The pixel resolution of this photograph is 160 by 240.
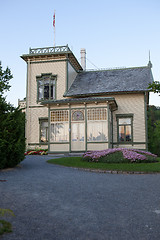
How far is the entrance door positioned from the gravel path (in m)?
10.8

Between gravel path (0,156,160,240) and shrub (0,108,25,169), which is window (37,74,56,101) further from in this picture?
gravel path (0,156,160,240)

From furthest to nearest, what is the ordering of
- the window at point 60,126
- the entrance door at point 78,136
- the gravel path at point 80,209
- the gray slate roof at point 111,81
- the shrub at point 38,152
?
the gray slate roof at point 111,81
the shrub at point 38,152
the window at point 60,126
the entrance door at point 78,136
the gravel path at point 80,209

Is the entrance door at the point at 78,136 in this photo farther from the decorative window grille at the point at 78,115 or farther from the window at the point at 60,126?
the window at the point at 60,126

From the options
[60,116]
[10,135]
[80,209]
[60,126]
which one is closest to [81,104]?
[60,116]

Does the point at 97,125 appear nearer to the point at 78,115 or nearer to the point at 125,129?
the point at 78,115

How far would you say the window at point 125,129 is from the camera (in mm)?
20688

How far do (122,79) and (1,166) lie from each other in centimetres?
1609

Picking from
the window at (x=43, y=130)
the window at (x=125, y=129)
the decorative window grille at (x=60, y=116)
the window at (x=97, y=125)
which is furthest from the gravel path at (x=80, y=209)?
the window at (x=43, y=130)

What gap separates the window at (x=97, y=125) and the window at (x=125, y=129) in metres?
3.20

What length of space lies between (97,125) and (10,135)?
9.38 meters

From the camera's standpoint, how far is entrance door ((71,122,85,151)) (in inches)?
730

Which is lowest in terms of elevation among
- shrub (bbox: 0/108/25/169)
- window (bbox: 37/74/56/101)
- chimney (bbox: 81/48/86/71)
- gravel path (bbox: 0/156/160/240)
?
gravel path (bbox: 0/156/160/240)

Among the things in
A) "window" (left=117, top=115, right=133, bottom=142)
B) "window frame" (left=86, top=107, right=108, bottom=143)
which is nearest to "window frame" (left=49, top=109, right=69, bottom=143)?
"window frame" (left=86, top=107, right=108, bottom=143)

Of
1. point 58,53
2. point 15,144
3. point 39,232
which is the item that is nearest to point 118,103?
point 58,53
